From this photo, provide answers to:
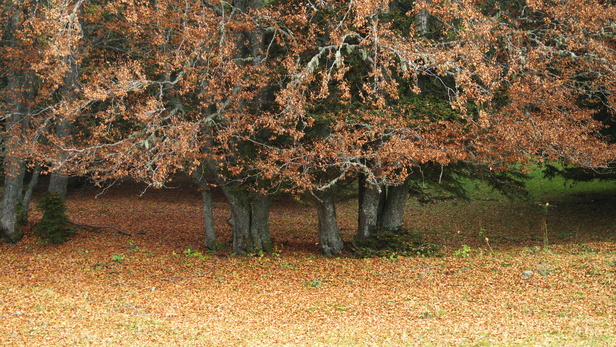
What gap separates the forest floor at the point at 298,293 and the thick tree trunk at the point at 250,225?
51 centimetres

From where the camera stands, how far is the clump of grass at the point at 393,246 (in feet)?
48.1

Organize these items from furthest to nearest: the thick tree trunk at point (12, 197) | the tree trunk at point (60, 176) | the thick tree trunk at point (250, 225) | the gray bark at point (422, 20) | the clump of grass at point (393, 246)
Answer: the tree trunk at point (60, 176)
the thick tree trunk at point (12, 197)
the thick tree trunk at point (250, 225)
the clump of grass at point (393, 246)
the gray bark at point (422, 20)

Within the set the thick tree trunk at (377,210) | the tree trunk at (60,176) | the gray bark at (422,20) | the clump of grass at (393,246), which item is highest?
the gray bark at (422,20)

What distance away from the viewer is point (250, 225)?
1590cm

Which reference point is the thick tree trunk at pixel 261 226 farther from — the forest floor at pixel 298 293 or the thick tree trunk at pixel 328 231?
the thick tree trunk at pixel 328 231

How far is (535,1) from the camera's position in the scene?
498 inches

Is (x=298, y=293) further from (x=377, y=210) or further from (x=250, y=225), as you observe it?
(x=377, y=210)

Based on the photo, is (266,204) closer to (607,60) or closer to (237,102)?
(237,102)

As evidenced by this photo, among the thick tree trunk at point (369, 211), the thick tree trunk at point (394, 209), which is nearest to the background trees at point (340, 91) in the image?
the thick tree trunk at point (394, 209)

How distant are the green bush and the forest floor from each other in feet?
1.18

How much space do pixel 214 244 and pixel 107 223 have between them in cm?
537

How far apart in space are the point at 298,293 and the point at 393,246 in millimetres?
4596

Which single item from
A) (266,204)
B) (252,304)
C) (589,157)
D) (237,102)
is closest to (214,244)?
(266,204)

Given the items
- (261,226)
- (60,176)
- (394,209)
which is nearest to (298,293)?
(261,226)
